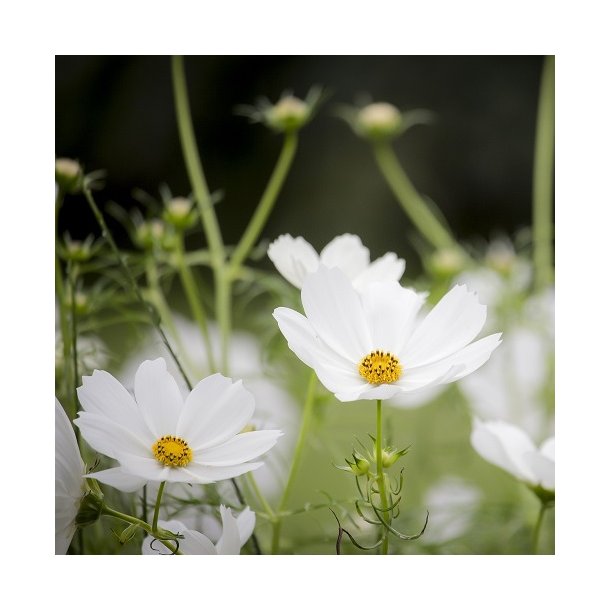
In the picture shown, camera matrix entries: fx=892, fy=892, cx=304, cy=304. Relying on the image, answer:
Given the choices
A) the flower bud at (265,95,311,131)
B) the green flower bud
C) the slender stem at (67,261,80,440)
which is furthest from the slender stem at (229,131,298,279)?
the green flower bud

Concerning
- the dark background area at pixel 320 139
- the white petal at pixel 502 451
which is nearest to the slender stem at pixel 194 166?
the dark background area at pixel 320 139

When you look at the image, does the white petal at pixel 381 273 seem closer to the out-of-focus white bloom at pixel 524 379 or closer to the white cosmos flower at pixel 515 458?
the white cosmos flower at pixel 515 458

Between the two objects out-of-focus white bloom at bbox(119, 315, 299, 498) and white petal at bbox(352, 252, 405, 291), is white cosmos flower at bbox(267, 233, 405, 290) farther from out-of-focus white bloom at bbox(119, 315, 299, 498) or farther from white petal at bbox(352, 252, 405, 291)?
out-of-focus white bloom at bbox(119, 315, 299, 498)

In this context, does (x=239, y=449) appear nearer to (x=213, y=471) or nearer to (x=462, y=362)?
(x=213, y=471)

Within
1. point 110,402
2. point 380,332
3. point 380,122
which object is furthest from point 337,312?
point 380,122
